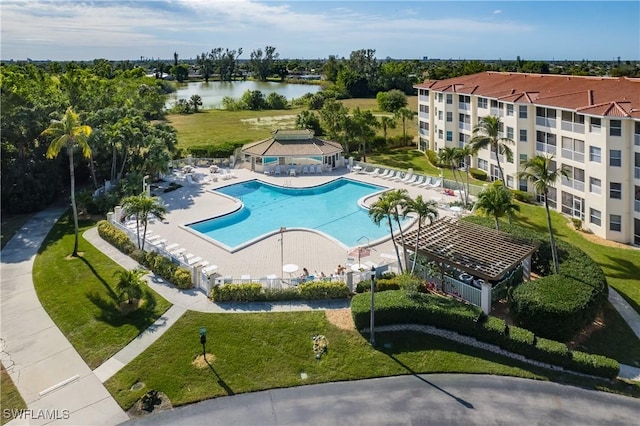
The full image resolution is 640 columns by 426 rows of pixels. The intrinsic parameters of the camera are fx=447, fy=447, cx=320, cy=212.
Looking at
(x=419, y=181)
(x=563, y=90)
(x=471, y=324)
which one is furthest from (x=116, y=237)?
(x=563, y=90)

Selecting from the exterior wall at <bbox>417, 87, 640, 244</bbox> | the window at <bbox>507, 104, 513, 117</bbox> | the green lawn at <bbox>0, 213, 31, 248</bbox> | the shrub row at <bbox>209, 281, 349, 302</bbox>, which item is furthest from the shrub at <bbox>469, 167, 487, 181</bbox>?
the green lawn at <bbox>0, 213, 31, 248</bbox>

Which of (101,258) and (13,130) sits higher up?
(13,130)

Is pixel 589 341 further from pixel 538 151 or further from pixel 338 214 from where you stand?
pixel 538 151

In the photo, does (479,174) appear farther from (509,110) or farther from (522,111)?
(522,111)

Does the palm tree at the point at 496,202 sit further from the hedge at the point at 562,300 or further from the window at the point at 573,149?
the window at the point at 573,149

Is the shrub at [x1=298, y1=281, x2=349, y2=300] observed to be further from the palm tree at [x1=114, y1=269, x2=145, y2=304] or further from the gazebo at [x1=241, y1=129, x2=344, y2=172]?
the gazebo at [x1=241, y1=129, x2=344, y2=172]

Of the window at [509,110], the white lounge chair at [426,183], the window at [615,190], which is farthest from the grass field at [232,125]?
the window at [615,190]

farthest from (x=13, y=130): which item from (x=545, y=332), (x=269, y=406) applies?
(x=545, y=332)
